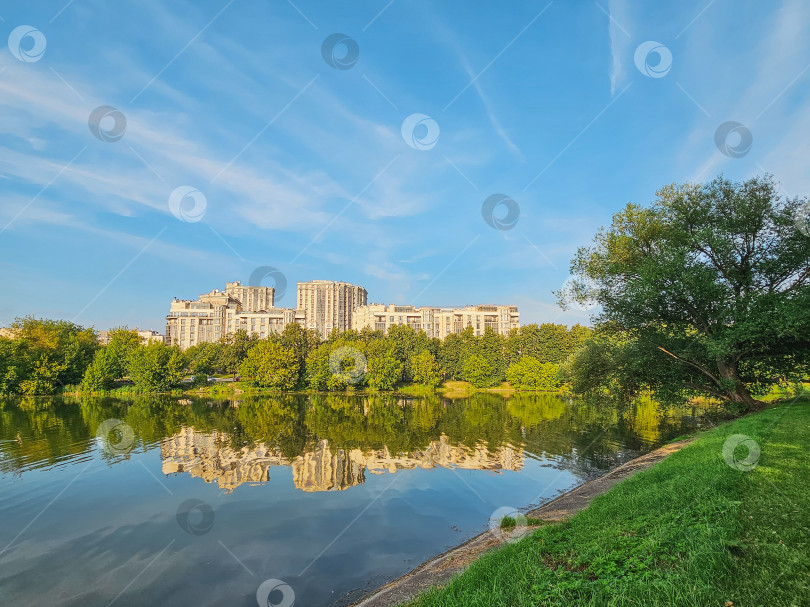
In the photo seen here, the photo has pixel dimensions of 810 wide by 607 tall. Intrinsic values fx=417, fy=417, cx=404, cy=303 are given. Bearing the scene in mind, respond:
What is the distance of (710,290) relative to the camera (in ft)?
75.1

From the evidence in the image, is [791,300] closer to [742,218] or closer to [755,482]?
[742,218]

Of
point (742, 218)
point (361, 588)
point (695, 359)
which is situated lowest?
point (361, 588)

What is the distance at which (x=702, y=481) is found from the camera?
33.6 ft

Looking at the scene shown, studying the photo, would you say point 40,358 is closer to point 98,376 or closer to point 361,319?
point 98,376

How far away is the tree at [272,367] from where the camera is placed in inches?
3187

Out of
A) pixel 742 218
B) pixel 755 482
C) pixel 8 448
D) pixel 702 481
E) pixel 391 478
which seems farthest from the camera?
pixel 8 448

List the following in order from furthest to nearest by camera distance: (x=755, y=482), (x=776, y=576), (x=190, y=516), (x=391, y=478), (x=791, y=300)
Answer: (x=391, y=478) < (x=791, y=300) < (x=190, y=516) < (x=755, y=482) < (x=776, y=576)

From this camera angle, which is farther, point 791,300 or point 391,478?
point 391,478

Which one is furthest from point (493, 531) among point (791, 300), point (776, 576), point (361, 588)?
point (791, 300)

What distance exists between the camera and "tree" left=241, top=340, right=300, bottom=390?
80.9 meters

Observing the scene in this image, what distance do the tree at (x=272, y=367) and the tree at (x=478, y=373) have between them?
1417 inches

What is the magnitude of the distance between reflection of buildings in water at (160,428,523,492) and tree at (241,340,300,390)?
49.0 meters

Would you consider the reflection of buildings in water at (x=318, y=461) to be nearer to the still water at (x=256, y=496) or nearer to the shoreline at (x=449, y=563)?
the still water at (x=256, y=496)

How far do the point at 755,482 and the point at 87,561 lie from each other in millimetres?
19181
